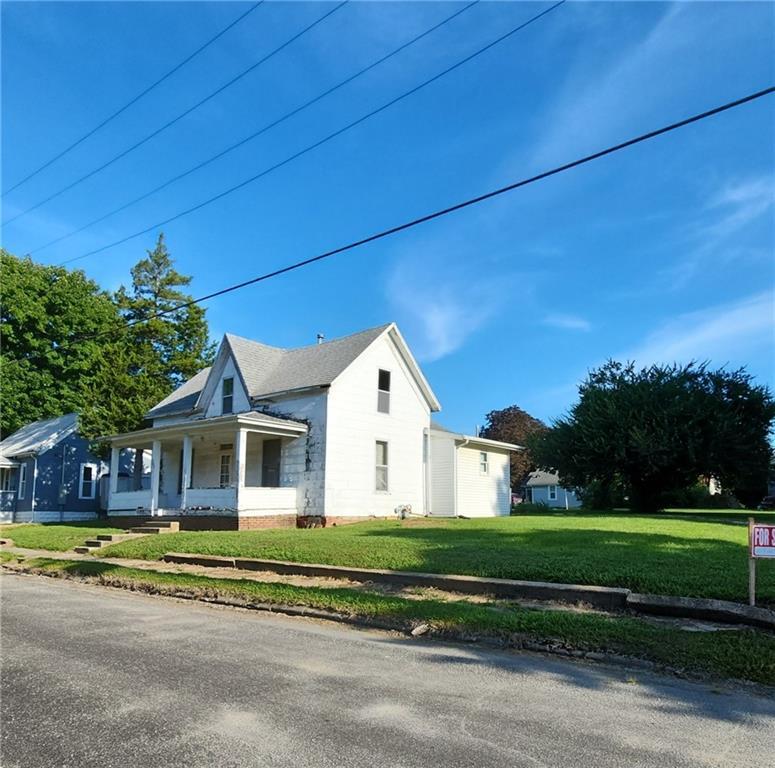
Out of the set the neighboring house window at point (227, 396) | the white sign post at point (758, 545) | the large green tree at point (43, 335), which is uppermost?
the large green tree at point (43, 335)

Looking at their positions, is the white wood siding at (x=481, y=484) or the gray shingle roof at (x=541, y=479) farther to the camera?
the gray shingle roof at (x=541, y=479)

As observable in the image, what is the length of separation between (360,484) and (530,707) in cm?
1720

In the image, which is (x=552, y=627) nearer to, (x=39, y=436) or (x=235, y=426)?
(x=235, y=426)

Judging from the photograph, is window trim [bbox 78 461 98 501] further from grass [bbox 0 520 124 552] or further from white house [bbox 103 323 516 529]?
grass [bbox 0 520 124 552]

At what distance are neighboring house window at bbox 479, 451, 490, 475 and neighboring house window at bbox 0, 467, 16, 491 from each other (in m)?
23.2

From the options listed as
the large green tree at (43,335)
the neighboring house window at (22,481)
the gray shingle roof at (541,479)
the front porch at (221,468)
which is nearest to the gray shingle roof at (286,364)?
the front porch at (221,468)

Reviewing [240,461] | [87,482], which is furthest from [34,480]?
[240,461]

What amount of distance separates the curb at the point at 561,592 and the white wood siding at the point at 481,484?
1460 cm

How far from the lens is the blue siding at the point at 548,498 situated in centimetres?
5984

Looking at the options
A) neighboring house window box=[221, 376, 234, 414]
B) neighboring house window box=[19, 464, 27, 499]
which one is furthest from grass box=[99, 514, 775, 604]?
neighboring house window box=[19, 464, 27, 499]

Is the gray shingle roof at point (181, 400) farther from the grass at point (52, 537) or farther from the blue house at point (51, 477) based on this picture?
the grass at point (52, 537)

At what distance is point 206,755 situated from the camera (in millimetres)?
3855

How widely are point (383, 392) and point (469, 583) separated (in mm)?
14334

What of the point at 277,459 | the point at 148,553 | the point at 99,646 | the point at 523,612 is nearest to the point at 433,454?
the point at 277,459
